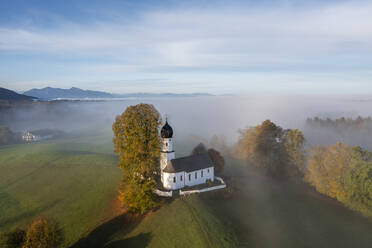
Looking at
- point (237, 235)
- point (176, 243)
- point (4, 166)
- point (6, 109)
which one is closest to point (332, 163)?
point (237, 235)

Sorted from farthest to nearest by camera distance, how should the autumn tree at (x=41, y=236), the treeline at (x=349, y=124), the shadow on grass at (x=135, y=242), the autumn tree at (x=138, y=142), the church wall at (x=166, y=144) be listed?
the treeline at (x=349, y=124)
the church wall at (x=166, y=144)
the autumn tree at (x=138, y=142)
the shadow on grass at (x=135, y=242)
the autumn tree at (x=41, y=236)

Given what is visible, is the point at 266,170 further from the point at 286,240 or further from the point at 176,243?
the point at 176,243

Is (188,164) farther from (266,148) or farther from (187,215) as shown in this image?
(266,148)

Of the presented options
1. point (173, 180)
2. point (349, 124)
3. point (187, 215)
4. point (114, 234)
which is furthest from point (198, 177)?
point (349, 124)

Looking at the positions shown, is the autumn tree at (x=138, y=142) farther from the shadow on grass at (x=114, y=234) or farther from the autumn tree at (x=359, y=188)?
the autumn tree at (x=359, y=188)

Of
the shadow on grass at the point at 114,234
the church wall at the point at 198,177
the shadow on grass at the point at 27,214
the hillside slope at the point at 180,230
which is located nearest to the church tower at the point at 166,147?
the church wall at the point at 198,177

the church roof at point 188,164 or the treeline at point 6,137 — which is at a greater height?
the church roof at point 188,164
